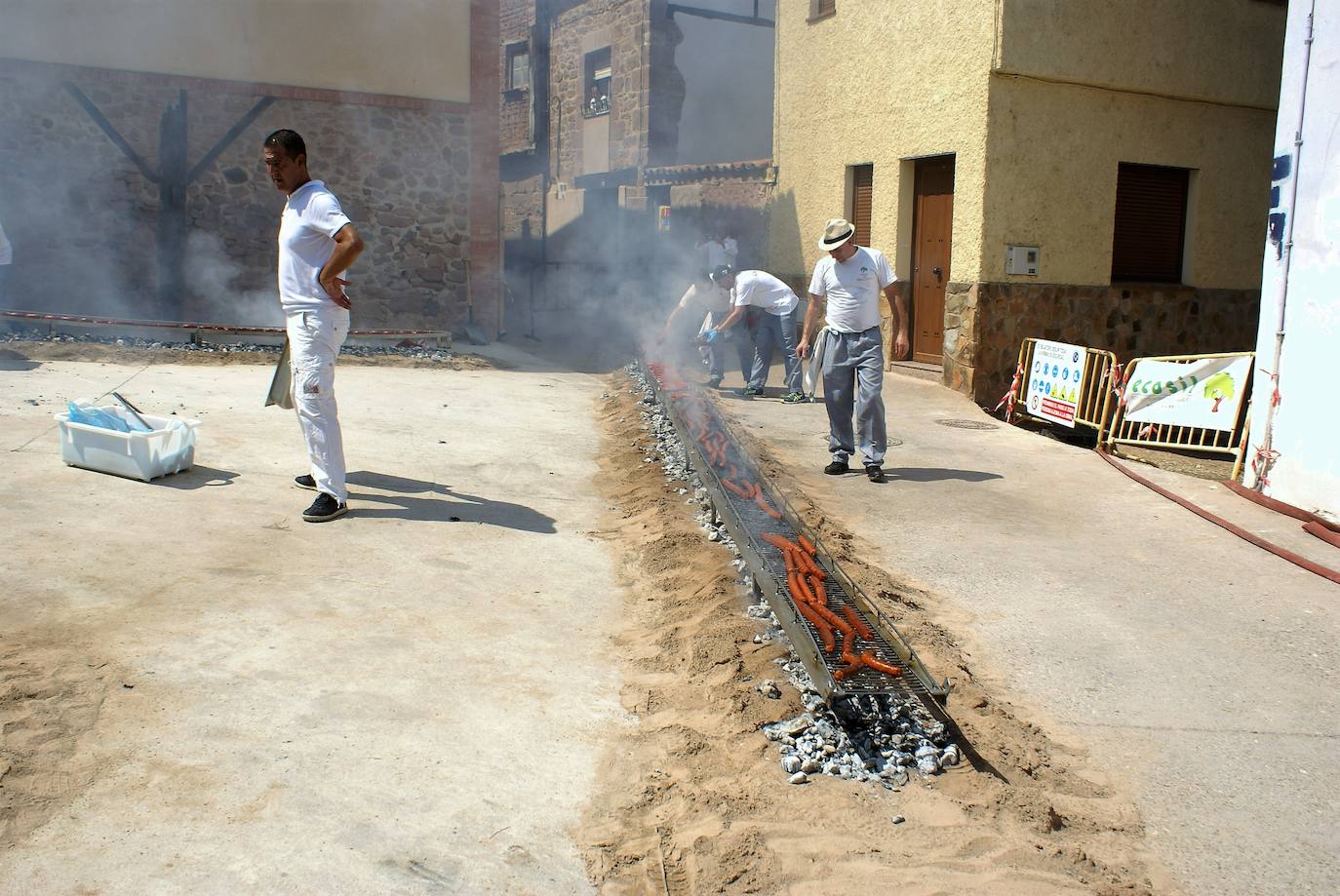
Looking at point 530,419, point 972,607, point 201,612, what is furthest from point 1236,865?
point 530,419

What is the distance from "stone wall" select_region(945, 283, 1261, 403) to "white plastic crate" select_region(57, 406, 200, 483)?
28.0ft

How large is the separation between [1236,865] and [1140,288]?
11223mm

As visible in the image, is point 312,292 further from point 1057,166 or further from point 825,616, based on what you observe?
point 1057,166

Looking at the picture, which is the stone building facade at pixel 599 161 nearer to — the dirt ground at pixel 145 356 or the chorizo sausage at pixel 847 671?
the dirt ground at pixel 145 356

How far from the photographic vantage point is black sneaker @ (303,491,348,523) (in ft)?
17.3

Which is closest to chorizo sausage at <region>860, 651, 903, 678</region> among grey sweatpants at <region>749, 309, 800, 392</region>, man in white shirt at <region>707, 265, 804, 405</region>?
man in white shirt at <region>707, 265, 804, 405</region>

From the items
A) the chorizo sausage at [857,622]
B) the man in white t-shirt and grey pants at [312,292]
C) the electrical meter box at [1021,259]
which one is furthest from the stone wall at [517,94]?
the chorizo sausage at [857,622]

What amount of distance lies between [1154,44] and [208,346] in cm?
1131

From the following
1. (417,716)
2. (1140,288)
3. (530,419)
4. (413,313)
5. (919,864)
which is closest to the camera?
(919,864)

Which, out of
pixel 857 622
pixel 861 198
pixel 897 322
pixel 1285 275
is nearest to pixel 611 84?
pixel 861 198

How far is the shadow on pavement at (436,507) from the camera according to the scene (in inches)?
221

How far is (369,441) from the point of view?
23.8 ft

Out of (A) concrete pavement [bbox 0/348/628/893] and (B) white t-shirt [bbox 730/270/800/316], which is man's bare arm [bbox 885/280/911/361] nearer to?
(A) concrete pavement [bbox 0/348/628/893]

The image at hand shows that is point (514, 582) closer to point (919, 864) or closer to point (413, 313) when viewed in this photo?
point (919, 864)
